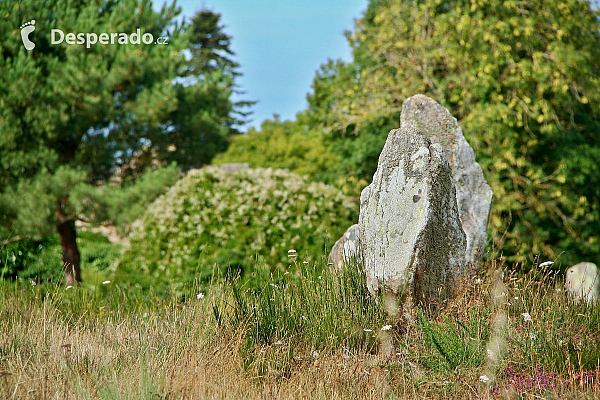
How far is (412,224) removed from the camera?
3.55 metres

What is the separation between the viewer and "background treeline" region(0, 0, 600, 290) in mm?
9539

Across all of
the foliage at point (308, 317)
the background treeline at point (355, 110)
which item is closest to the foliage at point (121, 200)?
the background treeline at point (355, 110)

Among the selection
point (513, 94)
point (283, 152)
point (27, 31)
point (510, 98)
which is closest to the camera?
point (27, 31)

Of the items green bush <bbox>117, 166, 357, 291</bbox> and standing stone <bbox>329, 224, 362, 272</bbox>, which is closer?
standing stone <bbox>329, 224, 362, 272</bbox>

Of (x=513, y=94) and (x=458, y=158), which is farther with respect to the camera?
(x=513, y=94)

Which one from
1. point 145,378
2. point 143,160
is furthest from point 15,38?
point 145,378

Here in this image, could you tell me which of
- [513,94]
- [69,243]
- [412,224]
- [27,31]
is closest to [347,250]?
[412,224]

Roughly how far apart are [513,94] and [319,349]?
800cm

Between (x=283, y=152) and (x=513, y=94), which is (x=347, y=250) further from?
(x=283, y=152)

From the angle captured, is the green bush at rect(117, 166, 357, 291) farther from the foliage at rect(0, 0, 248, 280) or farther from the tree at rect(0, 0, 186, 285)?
the foliage at rect(0, 0, 248, 280)

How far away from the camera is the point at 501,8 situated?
1035 cm

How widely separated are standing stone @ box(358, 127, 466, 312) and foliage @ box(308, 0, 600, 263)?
5.89m

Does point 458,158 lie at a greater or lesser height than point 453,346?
greater

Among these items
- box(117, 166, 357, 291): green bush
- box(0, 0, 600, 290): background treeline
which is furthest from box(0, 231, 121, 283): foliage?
box(117, 166, 357, 291): green bush
